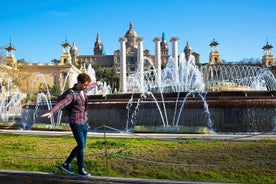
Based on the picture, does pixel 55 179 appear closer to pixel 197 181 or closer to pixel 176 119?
pixel 197 181

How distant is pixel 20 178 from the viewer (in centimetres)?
557

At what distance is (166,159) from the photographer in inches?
245

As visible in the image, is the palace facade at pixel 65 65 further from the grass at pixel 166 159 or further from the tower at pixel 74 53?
the grass at pixel 166 159

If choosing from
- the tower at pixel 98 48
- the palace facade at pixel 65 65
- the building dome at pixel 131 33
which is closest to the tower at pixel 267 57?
the palace facade at pixel 65 65

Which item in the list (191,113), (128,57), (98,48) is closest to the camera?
(191,113)

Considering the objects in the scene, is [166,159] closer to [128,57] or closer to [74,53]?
[128,57]

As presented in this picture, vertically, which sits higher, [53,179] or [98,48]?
[98,48]

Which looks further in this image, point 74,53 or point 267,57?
point 74,53

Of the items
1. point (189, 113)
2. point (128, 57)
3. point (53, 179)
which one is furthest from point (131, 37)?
point (53, 179)

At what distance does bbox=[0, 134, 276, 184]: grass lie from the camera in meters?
5.39

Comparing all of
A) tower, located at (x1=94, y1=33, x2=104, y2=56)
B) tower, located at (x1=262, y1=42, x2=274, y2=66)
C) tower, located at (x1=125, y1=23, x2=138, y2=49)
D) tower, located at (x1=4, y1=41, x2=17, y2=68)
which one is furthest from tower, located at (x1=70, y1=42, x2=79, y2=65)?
tower, located at (x1=262, y1=42, x2=274, y2=66)

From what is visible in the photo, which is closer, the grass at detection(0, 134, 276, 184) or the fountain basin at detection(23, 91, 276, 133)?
the grass at detection(0, 134, 276, 184)

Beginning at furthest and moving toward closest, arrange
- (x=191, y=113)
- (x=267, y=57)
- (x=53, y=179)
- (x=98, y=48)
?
(x=98, y=48), (x=267, y=57), (x=191, y=113), (x=53, y=179)

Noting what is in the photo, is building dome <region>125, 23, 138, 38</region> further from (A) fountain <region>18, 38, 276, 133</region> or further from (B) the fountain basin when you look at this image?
(B) the fountain basin
